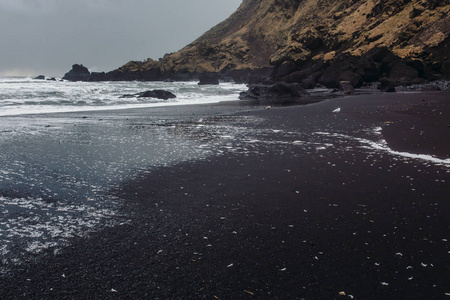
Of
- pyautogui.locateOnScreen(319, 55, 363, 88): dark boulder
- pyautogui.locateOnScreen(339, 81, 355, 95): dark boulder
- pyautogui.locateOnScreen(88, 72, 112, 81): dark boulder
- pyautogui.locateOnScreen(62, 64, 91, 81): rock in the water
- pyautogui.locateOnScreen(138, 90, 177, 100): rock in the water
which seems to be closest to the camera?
pyautogui.locateOnScreen(339, 81, 355, 95): dark boulder

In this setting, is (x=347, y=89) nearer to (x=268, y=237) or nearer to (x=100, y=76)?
(x=268, y=237)

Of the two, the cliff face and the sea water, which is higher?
the cliff face

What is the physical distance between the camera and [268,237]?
12.0 ft

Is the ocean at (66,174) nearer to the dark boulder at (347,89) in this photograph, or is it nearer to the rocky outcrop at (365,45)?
the dark boulder at (347,89)

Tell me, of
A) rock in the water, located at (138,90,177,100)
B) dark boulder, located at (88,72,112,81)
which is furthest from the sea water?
dark boulder, located at (88,72,112,81)

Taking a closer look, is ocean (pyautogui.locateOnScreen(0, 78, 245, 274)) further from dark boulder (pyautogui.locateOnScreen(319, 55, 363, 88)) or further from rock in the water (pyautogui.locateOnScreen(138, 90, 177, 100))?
dark boulder (pyautogui.locateOnScreen(319, 55, 363, 88))

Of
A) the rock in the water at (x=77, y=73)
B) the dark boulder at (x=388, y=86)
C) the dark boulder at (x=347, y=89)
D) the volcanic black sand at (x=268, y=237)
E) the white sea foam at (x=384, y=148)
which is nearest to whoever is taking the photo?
the volcanic black sand at (x=268, y=237)

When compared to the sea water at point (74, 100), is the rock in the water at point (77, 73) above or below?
above

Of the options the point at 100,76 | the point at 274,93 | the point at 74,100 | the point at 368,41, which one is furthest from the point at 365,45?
the point at 100,76

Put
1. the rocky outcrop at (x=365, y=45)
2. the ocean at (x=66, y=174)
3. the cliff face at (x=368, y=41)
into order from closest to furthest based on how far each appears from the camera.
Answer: the ocean at (x=66, y=174) → the rocky outcrop at (x=365, y=45) → the cliff face at (x=368, y=41)

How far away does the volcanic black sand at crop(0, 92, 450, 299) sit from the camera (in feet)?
8.98

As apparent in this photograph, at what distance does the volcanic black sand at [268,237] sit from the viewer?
2.74 m

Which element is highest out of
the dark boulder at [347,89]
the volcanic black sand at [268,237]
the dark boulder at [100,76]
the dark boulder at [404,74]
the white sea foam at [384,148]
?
the dark boulder at [100,76]

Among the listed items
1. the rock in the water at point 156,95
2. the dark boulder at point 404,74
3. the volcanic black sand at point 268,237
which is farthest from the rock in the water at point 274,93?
the volcanic black sand at point 268,237
